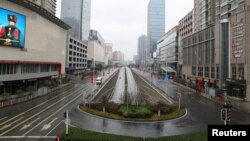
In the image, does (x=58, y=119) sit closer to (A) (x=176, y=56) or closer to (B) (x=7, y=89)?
(B) (x=7, y=89)

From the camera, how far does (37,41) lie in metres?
78.4

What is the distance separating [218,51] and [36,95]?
161 ft

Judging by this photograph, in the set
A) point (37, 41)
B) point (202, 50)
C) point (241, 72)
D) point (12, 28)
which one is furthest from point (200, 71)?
point (12, 28)

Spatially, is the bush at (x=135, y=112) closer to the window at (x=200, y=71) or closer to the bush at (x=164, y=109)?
the bush at (x=164, y=109)

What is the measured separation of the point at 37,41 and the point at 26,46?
778cm

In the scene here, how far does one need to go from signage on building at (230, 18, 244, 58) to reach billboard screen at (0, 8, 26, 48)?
53.1m

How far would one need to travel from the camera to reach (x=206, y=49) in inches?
3265

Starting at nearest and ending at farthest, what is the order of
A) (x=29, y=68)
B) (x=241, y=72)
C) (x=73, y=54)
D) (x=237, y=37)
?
(x=241, y=72)
(x=237, y=37)
(x=29, y=68)
(x=73, y=54)

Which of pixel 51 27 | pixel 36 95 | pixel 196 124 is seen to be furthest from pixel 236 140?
pixel 51 27

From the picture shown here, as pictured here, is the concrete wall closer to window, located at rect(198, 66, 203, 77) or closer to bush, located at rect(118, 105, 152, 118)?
bush, located at rect(118, 105, 152, 118)

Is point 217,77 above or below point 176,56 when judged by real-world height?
below

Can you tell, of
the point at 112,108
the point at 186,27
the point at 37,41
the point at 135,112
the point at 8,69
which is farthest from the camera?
the point at 186,27

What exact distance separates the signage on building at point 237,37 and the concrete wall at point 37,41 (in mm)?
53428

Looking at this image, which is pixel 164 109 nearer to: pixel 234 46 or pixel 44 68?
pixel 234 46
